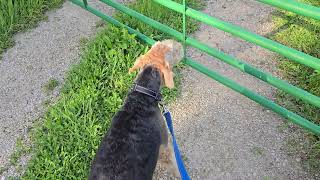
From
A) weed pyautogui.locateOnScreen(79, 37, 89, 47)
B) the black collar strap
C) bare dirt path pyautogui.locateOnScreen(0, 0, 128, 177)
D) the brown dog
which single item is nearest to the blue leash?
the brown dog

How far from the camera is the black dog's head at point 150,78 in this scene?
377cm

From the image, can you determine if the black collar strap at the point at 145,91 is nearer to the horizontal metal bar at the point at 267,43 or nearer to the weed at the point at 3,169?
the horizontal metal bar at the point at 267,43

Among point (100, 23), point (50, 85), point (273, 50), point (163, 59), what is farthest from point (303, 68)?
point (50, 85)

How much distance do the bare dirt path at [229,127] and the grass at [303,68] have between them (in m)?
0.18

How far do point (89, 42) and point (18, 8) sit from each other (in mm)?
1475

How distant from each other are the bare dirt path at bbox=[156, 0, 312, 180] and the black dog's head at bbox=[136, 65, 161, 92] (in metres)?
1.10

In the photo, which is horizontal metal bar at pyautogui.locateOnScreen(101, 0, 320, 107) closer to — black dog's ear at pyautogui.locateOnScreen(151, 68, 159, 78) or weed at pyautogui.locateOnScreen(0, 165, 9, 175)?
black dog's ear at pyautogui.locateOnScreen(151, 68, 159, 78)

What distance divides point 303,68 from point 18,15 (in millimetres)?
4445

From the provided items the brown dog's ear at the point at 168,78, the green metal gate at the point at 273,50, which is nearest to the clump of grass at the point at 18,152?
the brown dog's ear at the point at 168,78

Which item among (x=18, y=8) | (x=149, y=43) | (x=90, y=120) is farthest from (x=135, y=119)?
(x=18, y=8)

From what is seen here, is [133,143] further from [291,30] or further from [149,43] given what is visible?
[291,30]

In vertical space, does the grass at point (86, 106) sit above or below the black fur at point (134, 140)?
below

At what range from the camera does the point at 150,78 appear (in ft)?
12.4

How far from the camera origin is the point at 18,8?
6.43 metres
